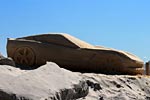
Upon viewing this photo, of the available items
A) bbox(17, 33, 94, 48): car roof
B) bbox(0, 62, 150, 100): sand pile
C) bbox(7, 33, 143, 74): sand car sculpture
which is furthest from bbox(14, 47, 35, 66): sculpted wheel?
bbox(0, 62, 150, 100): sand pile

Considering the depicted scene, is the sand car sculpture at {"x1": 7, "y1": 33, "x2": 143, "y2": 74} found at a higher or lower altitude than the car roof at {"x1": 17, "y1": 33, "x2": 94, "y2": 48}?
lower

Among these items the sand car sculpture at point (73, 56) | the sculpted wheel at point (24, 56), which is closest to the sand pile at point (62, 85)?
the sand car sculpture at point (73, 56)

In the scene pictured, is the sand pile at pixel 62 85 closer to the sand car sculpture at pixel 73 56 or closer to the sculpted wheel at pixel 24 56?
the sand car sculpture at pixel 73 56

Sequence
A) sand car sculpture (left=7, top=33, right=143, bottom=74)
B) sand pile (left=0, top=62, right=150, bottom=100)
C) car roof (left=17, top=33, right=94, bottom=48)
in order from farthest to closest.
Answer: car roof (left=17, top=33, right=94, bottom=48) < sand car sculpture (left=7, top=33, right=143, bottom=74) < sand pile (left=0, top=62, right=150, bottom=100)

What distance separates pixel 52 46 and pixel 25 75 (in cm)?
449

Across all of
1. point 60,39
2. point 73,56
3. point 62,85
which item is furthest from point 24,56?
point 62,85

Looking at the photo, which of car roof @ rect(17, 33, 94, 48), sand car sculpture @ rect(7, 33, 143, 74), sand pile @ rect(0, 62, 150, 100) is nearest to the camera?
sand pile @ rect(0, 62, 150, 100)

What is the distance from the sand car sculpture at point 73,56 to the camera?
12.1m

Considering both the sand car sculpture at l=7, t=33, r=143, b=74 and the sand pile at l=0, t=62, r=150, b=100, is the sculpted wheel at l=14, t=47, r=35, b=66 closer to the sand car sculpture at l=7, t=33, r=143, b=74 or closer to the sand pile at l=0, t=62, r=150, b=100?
the sand car sculpture at l=7, t=33, r=143, b=74

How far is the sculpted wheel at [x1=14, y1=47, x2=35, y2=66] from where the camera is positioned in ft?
40.0

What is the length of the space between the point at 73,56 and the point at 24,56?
58.0 inches

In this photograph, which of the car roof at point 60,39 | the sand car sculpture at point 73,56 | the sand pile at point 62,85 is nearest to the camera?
the sand pile at point 62,85

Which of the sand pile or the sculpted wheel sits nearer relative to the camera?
the sand pile

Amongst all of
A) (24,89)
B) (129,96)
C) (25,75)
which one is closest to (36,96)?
(24,89)
